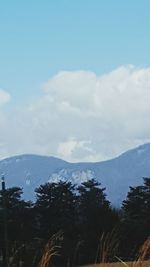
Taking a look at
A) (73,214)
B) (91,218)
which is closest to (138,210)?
(73,214)

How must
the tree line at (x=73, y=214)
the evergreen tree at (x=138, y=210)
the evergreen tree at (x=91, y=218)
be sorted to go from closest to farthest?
the evergreen tree at (x=91, y=218) < the tree line at (x=73, y=214) < the evergreen tree at (x=138, y=210)

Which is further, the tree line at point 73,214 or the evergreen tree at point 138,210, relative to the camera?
the evergreen tree at point 138,210

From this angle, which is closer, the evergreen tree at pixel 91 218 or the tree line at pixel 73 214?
the evergreen tree at pixel 91 218

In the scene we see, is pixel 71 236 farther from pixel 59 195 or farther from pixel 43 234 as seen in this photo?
pixel 59 195

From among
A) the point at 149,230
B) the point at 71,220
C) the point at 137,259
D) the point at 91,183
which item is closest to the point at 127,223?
the point at 149,230

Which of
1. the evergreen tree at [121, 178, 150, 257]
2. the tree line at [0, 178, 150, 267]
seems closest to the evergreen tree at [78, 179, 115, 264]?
the tree line at [0, 178, 150, 267]

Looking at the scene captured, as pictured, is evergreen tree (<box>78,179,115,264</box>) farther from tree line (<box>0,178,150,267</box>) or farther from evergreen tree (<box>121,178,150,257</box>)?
evergreen tree (<box>121,178,150,257</box>)

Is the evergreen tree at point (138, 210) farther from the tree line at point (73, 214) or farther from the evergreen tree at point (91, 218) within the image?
the evergreen tree at point (91, 218)

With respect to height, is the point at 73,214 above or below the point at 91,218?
above

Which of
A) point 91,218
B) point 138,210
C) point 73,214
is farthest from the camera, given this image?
point 138,210

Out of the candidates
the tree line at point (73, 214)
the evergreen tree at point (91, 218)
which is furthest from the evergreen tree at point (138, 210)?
the evergreen tree at point (91, 218)

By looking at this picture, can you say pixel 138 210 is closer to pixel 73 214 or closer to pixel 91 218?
pixel 73 214

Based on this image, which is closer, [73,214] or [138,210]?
[73,214]

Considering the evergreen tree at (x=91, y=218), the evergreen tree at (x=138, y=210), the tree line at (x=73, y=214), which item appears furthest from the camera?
the evergreen tree at (x=138, y=210)
